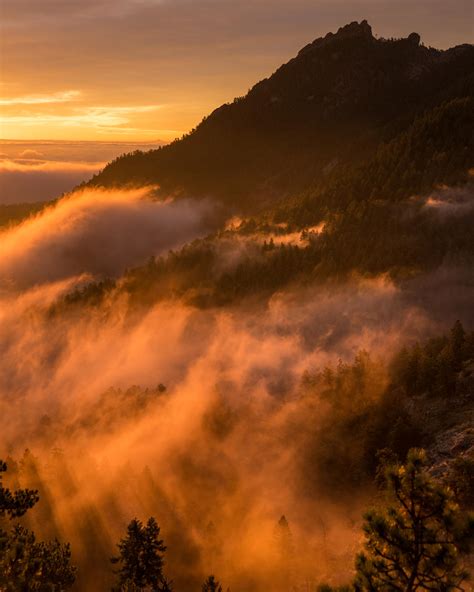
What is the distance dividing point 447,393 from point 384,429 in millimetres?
16631

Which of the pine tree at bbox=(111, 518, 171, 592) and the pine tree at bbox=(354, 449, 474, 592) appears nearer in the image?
the pine tree at bbox=(354, 449, 474, 592)

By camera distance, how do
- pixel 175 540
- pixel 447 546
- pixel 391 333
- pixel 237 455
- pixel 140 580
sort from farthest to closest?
pixel 391 333 < pixel 237 455 < pixel 175 540 < pixel 140 580 < pixel 447 546

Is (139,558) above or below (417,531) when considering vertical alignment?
below

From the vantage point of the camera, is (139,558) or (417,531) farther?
(139,558)

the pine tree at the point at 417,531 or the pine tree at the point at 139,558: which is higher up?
the pine tree at the point at 417,531

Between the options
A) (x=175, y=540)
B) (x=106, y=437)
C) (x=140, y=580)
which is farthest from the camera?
(x=106, y=437)

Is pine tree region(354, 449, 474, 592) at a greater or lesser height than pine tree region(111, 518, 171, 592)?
greater

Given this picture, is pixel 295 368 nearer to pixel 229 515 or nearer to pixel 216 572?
pixel 229 515

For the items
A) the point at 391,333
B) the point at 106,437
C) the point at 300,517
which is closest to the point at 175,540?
the point at 300,517

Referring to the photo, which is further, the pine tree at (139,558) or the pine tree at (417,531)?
the pine tree at (139,558)

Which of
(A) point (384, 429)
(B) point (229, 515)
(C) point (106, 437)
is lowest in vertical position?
(C) point (106, 437)

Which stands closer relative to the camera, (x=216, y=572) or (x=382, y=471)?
(x=382, y=471)

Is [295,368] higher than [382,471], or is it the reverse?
[382,471]

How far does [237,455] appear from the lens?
13800cm
